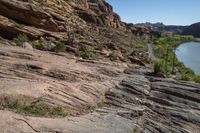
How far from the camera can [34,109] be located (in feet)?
59.7

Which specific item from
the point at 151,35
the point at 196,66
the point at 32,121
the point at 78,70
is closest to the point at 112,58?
the point at 78,70

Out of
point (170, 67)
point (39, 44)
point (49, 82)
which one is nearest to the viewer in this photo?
point (49, 82)

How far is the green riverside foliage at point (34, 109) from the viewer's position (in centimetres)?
1770

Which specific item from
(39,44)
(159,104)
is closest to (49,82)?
(159,104)

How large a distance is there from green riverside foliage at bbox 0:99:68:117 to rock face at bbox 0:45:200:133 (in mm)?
584

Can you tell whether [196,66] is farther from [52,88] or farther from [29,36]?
[52,88]

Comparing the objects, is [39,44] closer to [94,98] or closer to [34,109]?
[94,98]

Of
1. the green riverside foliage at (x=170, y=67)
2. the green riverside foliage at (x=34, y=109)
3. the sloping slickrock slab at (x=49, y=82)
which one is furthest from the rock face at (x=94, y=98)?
the green riverside foliage at (x=170, y=67)

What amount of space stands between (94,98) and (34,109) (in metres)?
6.28

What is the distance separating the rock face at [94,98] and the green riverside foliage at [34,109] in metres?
0.58

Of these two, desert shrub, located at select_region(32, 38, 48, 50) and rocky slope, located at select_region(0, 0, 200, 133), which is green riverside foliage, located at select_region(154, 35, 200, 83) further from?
desert shrub, located at select_region(32, 38, 48, 50)

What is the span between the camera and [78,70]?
28.5m

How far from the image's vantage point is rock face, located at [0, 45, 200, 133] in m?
17.5

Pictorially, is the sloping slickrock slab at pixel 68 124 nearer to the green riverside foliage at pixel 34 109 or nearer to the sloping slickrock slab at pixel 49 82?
the green riverside foliage at pixel 34 109
